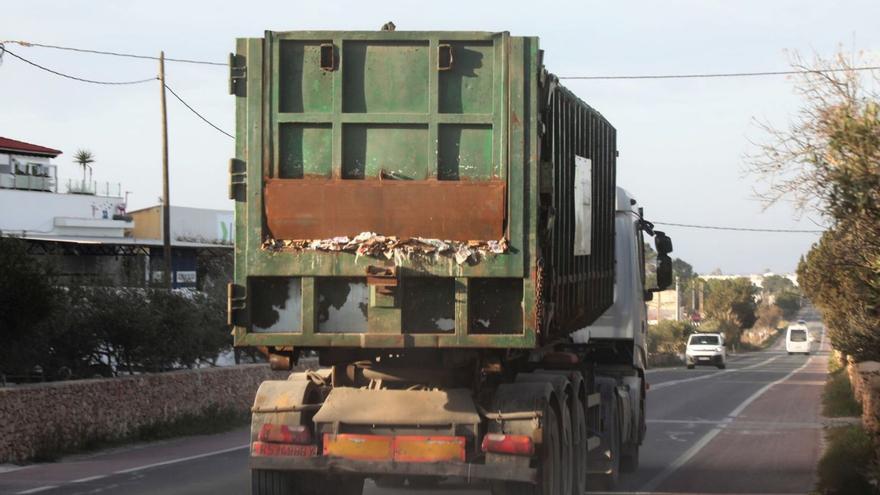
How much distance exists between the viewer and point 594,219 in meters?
13.3

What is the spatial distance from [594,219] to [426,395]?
4215mm

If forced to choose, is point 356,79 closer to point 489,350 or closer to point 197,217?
point 489,350

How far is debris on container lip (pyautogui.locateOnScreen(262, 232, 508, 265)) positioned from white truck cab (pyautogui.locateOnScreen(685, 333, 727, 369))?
51241mm

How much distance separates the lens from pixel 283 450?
9648 millimetres

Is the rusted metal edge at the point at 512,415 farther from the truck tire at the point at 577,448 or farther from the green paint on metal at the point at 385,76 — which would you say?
the green paint on metal at the point at 385,76

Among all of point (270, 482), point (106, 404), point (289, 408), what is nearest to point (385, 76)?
point (289, 408)

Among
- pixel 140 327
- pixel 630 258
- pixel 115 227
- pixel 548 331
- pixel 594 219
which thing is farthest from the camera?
pixel 115 227

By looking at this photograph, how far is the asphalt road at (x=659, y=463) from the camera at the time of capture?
1417cm

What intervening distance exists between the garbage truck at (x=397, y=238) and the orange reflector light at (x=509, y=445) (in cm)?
1

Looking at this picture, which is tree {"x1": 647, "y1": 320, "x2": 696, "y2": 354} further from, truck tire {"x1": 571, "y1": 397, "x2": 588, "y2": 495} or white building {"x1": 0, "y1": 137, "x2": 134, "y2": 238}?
truck tire {"x1": 571, "y1": 397, "x2": 588, "y2": 495}

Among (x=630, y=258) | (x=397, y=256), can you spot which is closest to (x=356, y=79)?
(x=397, y=256)

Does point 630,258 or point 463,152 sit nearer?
point 463,152

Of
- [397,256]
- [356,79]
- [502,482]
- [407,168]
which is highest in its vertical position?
[356,79]

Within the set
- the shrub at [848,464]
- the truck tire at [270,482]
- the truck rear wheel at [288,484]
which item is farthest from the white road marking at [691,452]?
the truck tire at [270,482]
